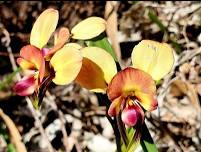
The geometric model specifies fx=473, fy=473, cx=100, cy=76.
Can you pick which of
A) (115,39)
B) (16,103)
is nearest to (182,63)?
(115,39)

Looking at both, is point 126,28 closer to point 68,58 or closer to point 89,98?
point 89,98

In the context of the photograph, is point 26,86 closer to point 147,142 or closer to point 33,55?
point 33,55

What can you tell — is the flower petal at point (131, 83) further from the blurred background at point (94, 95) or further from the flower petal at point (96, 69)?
the blurred background at point (94, 95)

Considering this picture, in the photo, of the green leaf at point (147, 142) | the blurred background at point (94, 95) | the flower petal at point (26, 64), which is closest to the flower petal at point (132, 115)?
the green leaf at point (147, 142)

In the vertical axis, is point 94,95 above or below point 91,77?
below

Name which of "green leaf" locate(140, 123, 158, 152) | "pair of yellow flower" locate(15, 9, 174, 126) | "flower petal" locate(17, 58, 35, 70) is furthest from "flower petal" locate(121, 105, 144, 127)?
"flower petal" locate(17, 58, 35, 70)

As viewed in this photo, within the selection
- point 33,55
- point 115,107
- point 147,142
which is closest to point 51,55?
point 33,55

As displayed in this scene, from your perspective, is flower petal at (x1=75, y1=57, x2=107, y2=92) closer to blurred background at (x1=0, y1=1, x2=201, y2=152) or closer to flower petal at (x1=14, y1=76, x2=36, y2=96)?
flower petal at (x1=14, y1=76, x2=36, y2=96)
